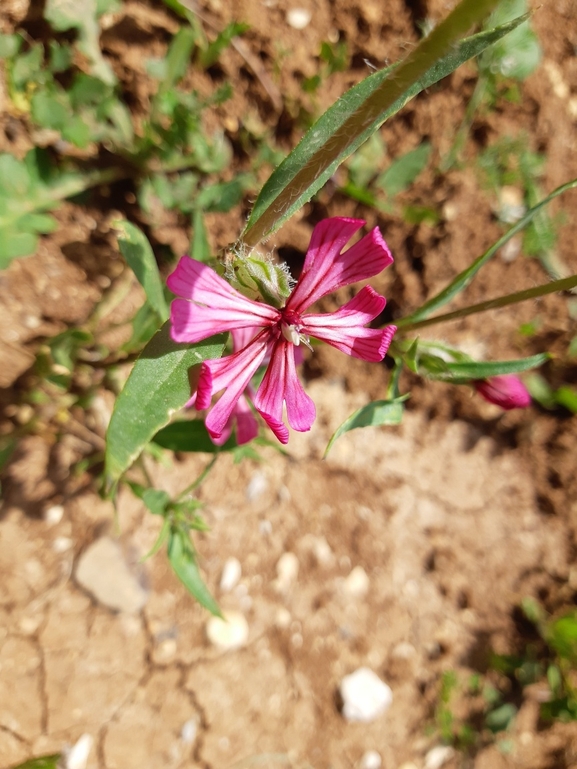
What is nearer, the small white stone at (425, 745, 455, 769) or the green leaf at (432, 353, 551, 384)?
the green leaf at (432, 353, 551, 384)

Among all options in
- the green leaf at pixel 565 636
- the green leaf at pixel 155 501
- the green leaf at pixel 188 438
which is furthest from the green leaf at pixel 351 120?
the green leaf at pixel 565 636

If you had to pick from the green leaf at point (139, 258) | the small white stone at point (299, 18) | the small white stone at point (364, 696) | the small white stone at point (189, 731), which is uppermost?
the small white stone at point (299, 18)

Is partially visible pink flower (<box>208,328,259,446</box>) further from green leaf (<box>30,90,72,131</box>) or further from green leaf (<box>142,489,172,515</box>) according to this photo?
green leaf (<box>30,90,72,131</box>)

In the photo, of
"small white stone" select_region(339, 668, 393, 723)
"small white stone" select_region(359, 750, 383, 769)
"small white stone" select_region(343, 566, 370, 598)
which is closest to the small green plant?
"small white stone" select_region(343, 566, 370, 598)

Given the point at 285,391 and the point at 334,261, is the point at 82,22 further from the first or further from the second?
the point at 285,391

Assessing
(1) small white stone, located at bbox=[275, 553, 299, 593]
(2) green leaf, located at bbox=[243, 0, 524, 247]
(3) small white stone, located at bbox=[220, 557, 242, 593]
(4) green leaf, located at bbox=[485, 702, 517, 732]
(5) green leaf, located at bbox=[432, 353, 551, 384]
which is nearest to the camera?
(2) green leaf, located at bbox=[243, 0, 524, 247]

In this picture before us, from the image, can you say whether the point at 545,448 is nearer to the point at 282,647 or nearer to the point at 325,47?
the point at 282,647

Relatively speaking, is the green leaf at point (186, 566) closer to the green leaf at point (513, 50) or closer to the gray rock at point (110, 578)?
the gray rock at point (110, 578)
